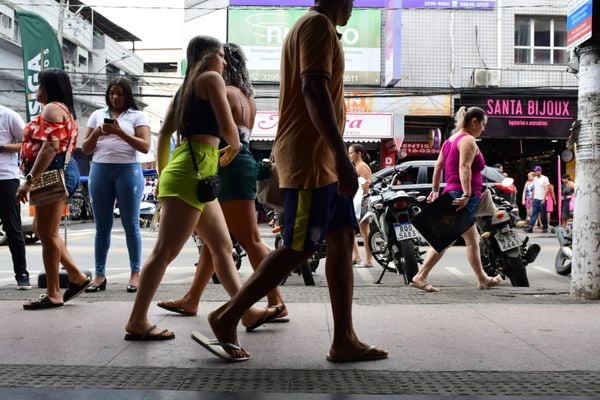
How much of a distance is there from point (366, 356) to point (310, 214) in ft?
2.73

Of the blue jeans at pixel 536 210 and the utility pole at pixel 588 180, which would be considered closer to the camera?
the utility pole at pixel 588 180

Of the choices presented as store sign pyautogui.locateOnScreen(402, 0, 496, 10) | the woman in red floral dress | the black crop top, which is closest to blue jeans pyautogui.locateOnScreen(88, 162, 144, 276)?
Result: the woman in red floral dress

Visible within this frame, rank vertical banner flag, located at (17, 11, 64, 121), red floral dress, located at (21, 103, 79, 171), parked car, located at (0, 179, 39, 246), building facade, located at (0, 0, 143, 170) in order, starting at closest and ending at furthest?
red floral dress, located at (21, 103, 79, 171), parked car, located at (0, 179, 39, 246), vertical banner flag, located at (17, 11, 64, 121), building facade, located at (0, 0, 143, 170)

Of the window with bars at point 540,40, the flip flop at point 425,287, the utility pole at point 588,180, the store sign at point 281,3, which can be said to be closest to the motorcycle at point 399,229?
the flip flop at point 425,287

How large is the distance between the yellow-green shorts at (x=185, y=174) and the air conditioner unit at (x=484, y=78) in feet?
62.4

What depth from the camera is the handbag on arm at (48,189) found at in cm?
513

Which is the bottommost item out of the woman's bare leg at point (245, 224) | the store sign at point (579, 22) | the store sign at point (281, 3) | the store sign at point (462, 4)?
the woman's bare leg at point (245, 224)

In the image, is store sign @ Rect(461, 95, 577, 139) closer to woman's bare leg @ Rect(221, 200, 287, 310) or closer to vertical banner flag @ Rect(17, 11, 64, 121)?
vertical banner flag @ Rect(17, 11, 64, 121)

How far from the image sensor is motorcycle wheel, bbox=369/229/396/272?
7984mm

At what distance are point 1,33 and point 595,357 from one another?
3674cm

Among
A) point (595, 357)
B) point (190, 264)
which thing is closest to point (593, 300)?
point (595, 357)

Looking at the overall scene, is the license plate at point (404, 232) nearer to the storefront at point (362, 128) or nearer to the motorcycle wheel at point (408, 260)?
the motorcycle wheel at point (408, 260)

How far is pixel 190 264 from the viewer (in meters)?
9.82

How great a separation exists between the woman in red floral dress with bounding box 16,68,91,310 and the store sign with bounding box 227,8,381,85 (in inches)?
669
